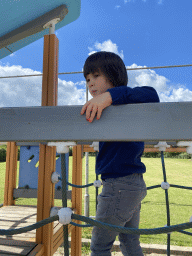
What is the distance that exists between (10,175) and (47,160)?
122 cm

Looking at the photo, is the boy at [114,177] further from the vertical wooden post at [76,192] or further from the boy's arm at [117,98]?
the vertical wooden post at [76,192]

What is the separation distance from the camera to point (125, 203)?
2.10ft

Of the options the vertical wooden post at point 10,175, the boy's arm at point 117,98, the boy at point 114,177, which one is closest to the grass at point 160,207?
the vertical wooden post at point 10,175

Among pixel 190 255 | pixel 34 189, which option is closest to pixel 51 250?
pixel 34 189

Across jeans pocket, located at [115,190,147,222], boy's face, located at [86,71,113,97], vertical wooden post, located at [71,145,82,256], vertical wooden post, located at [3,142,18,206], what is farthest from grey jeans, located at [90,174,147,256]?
vertical wooden post, located at [3,142,18,206]

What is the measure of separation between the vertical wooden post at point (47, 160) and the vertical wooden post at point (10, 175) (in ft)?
3.72

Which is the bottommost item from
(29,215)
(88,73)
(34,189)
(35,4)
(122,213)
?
(29,215)

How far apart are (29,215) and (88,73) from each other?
134 cm

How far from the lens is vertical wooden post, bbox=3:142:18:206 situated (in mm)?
1957

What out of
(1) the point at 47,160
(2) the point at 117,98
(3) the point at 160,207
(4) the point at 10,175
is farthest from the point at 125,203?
(3) the point at 160,207

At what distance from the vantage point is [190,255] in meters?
1.94

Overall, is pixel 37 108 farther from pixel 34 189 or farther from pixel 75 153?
pixel 34 189

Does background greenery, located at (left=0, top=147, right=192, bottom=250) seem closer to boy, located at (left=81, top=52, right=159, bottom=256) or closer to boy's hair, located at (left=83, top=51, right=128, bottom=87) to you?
boy, located at (left=81, top=52, right=159, bottom=256)

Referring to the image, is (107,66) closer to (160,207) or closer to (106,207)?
(106,207)
